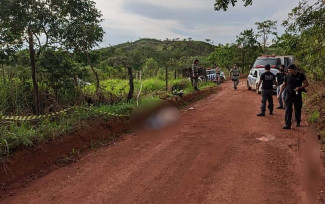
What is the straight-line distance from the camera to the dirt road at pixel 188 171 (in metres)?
4.30

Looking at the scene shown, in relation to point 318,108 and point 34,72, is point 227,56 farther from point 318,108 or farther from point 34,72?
point 34,72

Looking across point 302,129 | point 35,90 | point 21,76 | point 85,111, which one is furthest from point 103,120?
point 302,129

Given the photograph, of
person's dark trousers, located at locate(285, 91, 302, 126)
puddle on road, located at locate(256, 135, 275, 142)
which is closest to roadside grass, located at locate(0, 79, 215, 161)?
puddle on road, located at locate(256, 135, 275, 142)

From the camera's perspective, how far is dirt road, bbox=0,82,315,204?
14.1 ft

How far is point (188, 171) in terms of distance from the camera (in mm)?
5172

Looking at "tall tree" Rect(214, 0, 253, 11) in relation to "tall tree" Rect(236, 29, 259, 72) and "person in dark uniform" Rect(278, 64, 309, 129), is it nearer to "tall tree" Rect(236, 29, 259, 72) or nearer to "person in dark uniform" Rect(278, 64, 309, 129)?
"person in dark uniform" Rect(278, 64, 309, 129)

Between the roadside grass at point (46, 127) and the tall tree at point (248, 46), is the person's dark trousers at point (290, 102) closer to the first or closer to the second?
the roadside grass at point (46, 127)

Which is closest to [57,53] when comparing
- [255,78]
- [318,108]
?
[318,108]

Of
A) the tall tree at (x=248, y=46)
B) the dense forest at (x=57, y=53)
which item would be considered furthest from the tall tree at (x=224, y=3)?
the tall tree at (x=248, y=46)

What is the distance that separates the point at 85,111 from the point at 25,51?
2244 millimetres

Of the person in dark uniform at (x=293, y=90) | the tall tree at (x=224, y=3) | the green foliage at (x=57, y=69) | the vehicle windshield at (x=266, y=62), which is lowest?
the person in dark uniform at (x=293, y=90)

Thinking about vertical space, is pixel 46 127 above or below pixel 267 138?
above

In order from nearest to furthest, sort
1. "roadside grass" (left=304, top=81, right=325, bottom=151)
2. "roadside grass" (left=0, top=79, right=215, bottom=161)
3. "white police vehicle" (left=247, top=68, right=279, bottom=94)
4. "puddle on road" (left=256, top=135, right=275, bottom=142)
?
"roadside grass" (left=0, top=79, right=215, bottom=161), "puddle on road" (left=256, top=135, right=275, bottom=142), "roadside grass" (left=304, top=81, right=325, bottom=151), "white police vehicle" (left=247, top=68, right=279, bottom=94)

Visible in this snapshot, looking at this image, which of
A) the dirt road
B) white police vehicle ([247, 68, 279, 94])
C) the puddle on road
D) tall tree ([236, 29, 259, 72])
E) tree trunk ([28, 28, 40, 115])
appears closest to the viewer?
the dirt road
